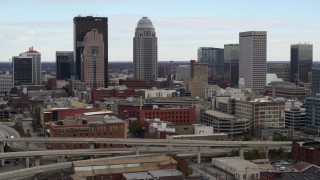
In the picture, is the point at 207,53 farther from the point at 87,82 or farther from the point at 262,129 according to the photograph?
the point at 262,129

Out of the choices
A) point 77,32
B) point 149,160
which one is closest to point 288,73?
point 77,32

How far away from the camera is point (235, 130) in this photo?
52.0 m

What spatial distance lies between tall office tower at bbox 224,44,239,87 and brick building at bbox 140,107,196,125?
5760cm

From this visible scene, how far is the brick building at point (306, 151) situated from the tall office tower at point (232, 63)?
3043 inches

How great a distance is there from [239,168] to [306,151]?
543 cm

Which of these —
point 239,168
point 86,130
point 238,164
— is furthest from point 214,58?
point 239,168

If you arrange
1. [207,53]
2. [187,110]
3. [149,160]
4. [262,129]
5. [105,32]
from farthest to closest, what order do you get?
1. [207,53]
2. [105,32]
3. [187,110]
4. [262,129]
5. [149,160]

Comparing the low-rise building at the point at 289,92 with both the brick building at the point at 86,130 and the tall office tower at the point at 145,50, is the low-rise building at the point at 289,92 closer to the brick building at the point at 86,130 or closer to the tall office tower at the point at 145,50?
the tall office tower at the point at 145,50

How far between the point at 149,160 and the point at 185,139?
9.46 metres

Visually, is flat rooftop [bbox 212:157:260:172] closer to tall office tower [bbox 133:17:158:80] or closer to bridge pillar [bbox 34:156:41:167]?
bridge pillar [bbox 34:156:41:167]

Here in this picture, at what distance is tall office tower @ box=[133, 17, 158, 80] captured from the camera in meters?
124

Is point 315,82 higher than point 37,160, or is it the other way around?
point 315,82

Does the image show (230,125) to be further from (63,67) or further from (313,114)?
(63,67)

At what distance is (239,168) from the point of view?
3303cm
